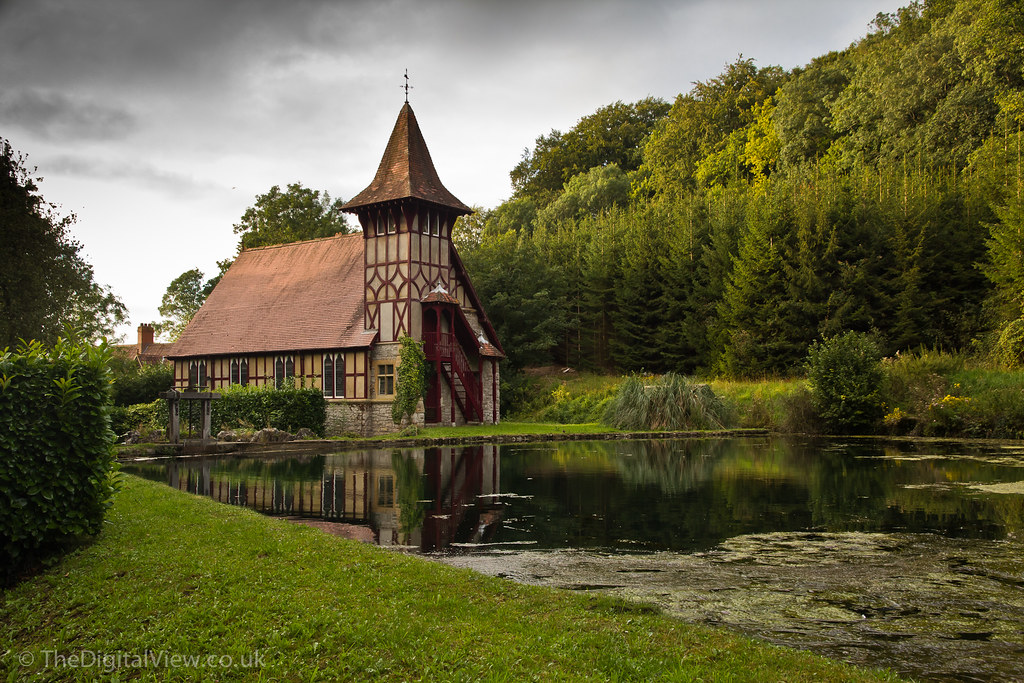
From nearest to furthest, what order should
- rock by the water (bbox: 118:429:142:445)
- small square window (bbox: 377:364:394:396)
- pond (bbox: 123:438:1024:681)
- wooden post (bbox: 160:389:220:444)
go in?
pond (bbox: 123:438:1024:681) → wooden post (bbox: 160:389:220:444) → rock by the water (bbox: 118:429:142:445) → small square window (bbox: 377:364:394:396)

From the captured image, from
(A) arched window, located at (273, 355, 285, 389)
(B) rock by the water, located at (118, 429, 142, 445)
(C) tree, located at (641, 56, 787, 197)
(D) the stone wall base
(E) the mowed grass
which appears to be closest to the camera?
(E) the mowed grass

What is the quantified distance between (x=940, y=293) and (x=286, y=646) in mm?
33582

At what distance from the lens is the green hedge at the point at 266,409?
26.1 metres

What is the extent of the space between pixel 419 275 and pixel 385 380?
14.2 feet

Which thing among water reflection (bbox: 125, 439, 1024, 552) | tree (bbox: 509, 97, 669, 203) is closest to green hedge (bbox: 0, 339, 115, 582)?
water reflection (bbox: 125, 439, 1024, 552)

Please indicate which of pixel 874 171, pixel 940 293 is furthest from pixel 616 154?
pixel 940 293

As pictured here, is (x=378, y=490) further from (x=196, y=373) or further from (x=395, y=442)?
(x=196, y=373)

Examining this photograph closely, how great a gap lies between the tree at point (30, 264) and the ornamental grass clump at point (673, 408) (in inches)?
735

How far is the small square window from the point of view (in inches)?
1180

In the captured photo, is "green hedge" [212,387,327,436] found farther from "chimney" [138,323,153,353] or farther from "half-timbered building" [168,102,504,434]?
"chimney" [138,323,153,353]

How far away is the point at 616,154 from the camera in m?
64.2

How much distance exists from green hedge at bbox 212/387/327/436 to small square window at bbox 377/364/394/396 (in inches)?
118

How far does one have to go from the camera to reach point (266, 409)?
2636cm

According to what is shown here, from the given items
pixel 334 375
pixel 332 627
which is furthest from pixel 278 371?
pixel 332 627
